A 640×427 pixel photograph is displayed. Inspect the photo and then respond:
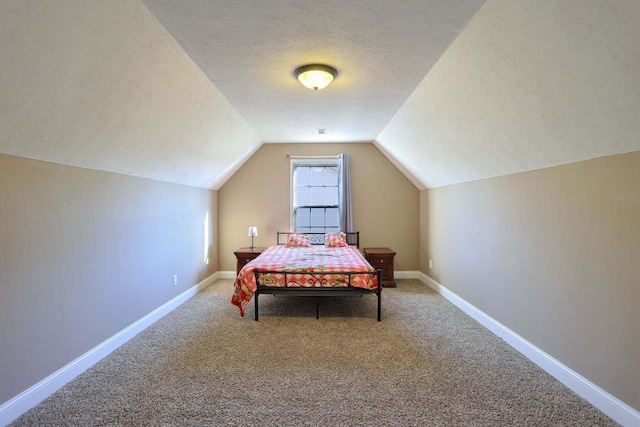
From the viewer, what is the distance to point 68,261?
8.10 feet

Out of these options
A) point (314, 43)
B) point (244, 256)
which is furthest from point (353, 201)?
point (314, 43)

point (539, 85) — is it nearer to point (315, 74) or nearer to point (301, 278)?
point (315, 74)

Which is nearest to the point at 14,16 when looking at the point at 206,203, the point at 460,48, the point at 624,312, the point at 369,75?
the point at 369,75

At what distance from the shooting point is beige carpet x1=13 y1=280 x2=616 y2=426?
78.5 inches

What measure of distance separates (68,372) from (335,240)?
12.1 feet

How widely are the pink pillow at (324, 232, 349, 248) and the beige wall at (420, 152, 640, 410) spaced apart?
2.12 meters

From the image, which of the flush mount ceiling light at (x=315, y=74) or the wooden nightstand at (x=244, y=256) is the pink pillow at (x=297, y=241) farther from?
the flush mount ceiling light at (x=315, y=74)

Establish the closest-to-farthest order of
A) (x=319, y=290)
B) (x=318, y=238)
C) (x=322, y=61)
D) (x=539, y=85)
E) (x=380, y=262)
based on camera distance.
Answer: (x=539, y=85)
(x=322, y=61)
(x=319, y=290)
(x=380, y=262)
(x=318, y=238)

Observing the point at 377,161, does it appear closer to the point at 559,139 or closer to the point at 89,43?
the point at 559,139

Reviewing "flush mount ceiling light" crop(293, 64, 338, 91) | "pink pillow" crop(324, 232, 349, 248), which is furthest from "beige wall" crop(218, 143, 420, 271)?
"flush mount ceiling light" crop(293, 64, 338, 91)

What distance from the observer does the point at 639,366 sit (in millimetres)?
1843

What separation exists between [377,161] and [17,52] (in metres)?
4.87

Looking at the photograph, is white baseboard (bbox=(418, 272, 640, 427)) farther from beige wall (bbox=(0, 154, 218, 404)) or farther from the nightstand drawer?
beige wall (bbox=(0, 154, 218, 404))

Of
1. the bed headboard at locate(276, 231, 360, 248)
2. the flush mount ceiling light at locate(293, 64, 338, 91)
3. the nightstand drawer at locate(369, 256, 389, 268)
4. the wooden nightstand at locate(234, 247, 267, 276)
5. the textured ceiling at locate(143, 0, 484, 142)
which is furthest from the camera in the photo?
the bed headboard at locate(276, 231, 360, 248)
